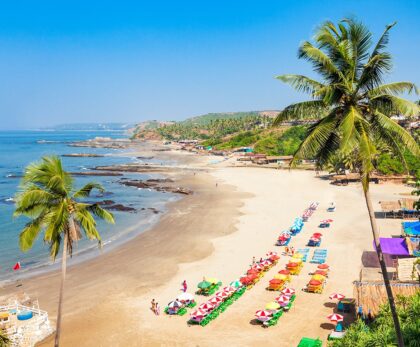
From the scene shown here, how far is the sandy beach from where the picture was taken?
2084 cm

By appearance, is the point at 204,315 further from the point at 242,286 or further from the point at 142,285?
the point at 142,285

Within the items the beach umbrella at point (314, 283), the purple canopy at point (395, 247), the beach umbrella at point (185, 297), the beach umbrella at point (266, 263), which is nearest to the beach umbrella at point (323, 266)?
the beach umbrella at point (314, 283)

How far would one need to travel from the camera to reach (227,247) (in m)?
36.0

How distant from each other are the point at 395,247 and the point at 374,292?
31.5 ft

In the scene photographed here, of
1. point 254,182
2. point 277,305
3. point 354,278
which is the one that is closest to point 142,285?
point 277,305

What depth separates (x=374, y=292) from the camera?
1941 cm

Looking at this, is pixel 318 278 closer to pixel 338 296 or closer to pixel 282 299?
pixel 338 296

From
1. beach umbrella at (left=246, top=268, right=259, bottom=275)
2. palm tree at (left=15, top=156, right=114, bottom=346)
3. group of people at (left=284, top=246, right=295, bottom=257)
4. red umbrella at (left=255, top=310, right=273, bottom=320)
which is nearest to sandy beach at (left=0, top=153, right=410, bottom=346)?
red umbrella at (left=255, top=310, right=273, bottom=320)

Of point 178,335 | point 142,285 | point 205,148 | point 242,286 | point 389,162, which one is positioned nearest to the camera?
point 178,335

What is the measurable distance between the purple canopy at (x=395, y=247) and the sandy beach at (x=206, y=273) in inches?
94.7

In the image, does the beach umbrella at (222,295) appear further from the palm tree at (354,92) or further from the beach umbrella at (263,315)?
the palm tree at (354,92)

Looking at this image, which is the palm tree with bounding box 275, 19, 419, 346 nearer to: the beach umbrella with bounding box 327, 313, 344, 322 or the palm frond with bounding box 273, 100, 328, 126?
the palm frond with bounding box 273, 100, 328, 126

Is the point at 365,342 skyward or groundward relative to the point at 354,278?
skyward

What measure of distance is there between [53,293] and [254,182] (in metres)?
51.6
